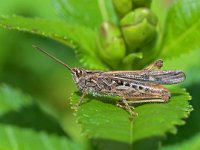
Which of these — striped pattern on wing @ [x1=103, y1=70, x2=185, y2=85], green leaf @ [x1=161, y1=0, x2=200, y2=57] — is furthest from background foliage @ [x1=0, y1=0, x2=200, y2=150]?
striped pattern on wing @ [x1=103, y1=70, x2=185, y2=85]

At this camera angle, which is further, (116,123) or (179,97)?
(179,97)

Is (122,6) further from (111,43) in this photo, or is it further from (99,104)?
(99,104)

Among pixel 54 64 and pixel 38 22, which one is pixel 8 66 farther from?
pixel 38 22

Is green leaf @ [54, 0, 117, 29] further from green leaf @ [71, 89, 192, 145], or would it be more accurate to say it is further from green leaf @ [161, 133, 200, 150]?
green leaf @ [161, 133, 200, 150]

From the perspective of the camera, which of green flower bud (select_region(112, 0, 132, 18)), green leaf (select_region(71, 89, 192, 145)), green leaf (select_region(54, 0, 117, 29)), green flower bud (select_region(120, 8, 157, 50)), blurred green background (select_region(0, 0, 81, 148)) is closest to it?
green leaf (select_region(71, 89, 192, 145))

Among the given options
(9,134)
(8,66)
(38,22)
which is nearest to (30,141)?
(9,134)
